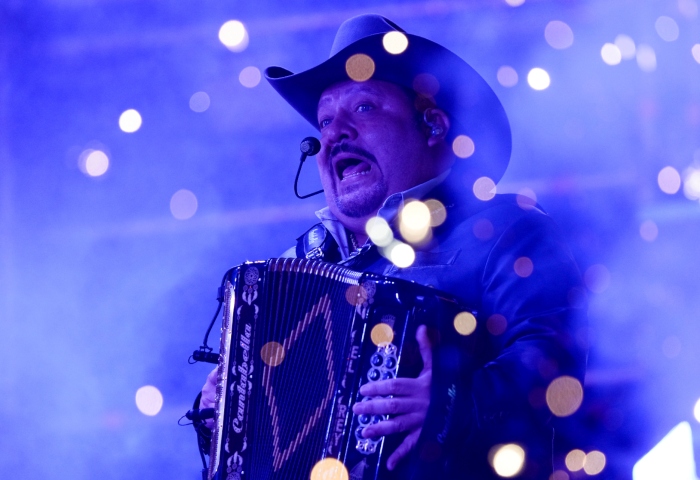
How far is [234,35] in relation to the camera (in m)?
Result: 2.89

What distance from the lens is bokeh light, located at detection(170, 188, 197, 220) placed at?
2.81 metres

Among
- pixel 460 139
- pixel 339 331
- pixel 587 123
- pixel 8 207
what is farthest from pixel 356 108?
pixel 8 207

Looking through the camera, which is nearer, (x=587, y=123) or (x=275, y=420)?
(x=275, y=420)

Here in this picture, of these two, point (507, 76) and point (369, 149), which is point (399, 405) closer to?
point (369, 149)

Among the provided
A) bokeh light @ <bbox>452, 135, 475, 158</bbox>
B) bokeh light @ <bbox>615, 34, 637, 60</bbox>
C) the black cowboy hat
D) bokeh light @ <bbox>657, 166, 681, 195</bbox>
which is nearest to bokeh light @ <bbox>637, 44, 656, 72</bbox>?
bokeh light @ <bbox>615, 34, 637, 60</bbox>

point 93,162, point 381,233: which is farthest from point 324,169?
point 93,162

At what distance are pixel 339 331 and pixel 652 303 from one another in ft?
3.04

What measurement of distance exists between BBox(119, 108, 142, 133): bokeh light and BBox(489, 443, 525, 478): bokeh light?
196 centimetres

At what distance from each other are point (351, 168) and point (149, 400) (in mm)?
1227

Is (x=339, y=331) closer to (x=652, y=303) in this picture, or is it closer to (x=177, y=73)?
(x=652, y=303)

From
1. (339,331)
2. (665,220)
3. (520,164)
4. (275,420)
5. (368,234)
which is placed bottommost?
(275,420)

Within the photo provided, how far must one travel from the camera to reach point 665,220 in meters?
2.07

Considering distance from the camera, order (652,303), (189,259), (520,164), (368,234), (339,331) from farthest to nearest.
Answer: (189,259), (520,164), (368,234), (652,303), (339,331)

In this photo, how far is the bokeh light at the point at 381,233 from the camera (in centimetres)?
206
